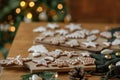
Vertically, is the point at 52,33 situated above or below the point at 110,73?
above

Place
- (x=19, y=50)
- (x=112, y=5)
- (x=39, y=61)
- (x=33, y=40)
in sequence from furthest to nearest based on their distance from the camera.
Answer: (x=112, y=5), (x=33, y=40), (x=19, y=50), (x=39, y=61)

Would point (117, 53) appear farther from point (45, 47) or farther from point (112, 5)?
point (112, 5)

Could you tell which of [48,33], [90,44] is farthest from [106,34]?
[48,33]

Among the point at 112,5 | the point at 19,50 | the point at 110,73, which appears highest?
the point at 112,5

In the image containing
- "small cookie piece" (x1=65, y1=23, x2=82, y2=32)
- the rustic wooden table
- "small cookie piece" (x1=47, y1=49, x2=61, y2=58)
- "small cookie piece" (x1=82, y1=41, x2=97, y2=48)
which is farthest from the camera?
"small cookie piece" (x1=65, y1=23, x2=82, y2=32)

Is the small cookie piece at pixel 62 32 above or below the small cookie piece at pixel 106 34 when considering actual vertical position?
above

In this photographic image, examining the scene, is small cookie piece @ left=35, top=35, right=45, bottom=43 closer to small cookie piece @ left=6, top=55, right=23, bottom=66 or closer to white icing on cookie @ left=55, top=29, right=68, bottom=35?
white icing on cookie @ left=55, top=29, right=68, bottom=35

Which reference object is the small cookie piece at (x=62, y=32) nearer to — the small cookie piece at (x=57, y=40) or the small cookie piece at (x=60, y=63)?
the small cookie piece at (x=57, y=40)

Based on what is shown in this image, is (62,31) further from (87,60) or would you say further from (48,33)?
(87,60)

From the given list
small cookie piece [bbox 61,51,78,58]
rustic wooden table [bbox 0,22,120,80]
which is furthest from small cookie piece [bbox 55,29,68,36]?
small cookie piece [bbox 61,51,78,58]

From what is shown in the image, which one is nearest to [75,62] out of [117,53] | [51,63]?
[51,63]

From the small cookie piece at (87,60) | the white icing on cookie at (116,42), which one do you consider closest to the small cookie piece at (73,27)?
the white icing on cookie at (116,42)
